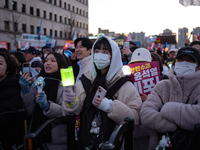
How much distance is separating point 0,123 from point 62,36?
52878 millimetres

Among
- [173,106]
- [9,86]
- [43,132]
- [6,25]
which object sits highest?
[6,25]

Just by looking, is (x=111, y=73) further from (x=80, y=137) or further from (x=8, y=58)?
(x=8, y=58)

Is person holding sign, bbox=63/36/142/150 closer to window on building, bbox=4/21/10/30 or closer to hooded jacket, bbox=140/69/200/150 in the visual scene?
hooded jacket, bbox=140/69/200/150

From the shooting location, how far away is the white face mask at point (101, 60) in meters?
2.73

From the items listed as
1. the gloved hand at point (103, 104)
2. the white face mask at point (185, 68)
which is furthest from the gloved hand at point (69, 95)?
the white face mask at point (185, 68)

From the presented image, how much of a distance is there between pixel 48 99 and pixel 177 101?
69.9 inches

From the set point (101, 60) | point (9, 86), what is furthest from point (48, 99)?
point (101, 60)

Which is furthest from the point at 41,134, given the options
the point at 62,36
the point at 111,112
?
the point at 62,36

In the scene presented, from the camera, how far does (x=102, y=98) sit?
2342mm

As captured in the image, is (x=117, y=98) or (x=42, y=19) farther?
(x=42, y=19)

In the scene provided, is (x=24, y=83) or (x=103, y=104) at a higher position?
(x=24, y=83)

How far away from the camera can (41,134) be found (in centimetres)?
203

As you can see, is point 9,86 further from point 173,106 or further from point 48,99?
point 173,106

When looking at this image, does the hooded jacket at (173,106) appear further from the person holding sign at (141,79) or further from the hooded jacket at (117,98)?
the person holding sign at (141,79)
